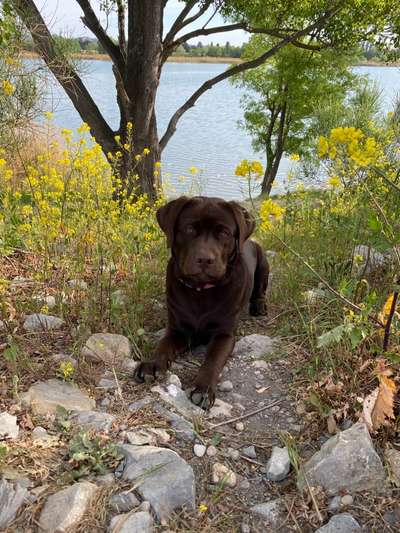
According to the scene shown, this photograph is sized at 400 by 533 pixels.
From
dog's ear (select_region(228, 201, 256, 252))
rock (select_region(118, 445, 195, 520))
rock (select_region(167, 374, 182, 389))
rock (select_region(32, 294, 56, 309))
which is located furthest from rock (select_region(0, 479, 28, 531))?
dog's ear (select_region(228, 201, 256, 252))

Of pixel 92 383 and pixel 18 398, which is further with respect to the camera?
pixel 92 383

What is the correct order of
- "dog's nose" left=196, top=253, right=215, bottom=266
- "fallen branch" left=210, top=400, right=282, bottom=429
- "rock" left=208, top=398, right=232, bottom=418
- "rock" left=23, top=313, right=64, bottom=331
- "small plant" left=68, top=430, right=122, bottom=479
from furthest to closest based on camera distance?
Answer: "rock" left=23, top=313, right=64, bottom=331
"dog's nose" left=196, top=253, right=215, bottom=266
"rock" left=208, top=398, right=232, bottom=418
"fallen branch" left=210, top=400, right=282, bottom=429
"small plant" left=68, top=430, right=122, bottom=479

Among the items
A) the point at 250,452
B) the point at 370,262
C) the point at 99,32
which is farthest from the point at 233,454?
the point at 99,32

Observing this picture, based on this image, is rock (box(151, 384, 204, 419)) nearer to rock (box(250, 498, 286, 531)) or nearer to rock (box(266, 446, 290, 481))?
rock (box(266, 446, 290, 481))

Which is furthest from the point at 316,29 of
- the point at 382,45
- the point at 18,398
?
the point at 18,398

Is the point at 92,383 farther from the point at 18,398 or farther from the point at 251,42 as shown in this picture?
the point at 251,42

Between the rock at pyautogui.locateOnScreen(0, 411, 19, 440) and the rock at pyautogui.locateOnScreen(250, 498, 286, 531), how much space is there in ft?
3.54

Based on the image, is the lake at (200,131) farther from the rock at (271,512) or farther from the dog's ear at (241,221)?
the rock at (271,512)

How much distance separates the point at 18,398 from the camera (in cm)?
246

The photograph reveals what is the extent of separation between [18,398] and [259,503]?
49.3 inches

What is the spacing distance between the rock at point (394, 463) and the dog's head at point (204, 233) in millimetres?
1384

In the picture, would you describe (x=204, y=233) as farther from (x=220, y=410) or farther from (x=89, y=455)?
(x=89, y=455)

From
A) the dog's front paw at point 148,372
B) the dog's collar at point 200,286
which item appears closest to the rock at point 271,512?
the dog's front paw at point 148,372

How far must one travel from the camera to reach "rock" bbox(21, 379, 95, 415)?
2432mm
